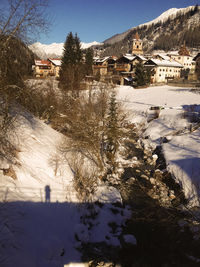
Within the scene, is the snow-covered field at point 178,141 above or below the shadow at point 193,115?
below

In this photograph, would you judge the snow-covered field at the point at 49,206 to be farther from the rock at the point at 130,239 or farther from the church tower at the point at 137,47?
the church tower at the point at 137,47

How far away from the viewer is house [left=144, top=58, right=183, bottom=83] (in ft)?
142

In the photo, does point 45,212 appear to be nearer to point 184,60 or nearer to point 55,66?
point 55,66

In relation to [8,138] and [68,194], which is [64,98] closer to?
[8,138]

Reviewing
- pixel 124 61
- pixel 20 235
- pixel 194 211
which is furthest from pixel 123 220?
pixel 124 61

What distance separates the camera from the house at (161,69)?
43.4 meters

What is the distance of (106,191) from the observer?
8336 mm

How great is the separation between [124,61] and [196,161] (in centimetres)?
4423

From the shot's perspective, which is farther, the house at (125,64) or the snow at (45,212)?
the house at (125,64)

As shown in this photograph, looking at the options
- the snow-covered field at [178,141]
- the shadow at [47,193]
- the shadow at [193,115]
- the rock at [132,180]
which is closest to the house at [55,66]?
the snow-covered field at [178,141]

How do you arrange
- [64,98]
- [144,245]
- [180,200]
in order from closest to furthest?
[144,245] → [180,200] → [64,98]

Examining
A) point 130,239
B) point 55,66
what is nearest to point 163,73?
point 55,66

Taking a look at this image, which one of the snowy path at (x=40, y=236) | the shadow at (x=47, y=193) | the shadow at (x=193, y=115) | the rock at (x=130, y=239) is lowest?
the rock at (x=130, y=239)

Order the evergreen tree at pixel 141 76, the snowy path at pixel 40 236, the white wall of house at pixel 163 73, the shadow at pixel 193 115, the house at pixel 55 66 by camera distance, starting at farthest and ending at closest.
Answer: the house at pixel 55 66 → the white wall of house at pixel 163 73 → the evergreen tree at pixel 141 76 → the shadow at pixel 193 115 → the snowy path at pixel 40 236
